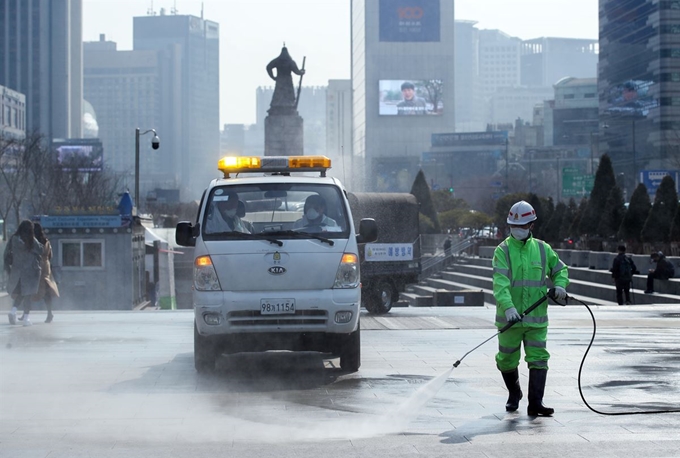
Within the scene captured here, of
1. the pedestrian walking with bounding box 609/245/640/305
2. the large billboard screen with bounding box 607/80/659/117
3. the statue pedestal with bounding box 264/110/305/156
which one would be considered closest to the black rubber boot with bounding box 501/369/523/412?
the pedestrian walking with bounding box 609/245/640/305

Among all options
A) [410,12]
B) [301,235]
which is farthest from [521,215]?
[410,12]

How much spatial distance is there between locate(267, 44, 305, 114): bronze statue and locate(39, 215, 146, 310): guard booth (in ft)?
62.0

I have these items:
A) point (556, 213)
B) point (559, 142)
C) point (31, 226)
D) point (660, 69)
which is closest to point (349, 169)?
point (559, 142)

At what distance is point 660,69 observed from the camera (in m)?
102

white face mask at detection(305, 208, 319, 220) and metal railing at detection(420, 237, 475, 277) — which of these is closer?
white face mask at detection(305, 208, 319, 220)

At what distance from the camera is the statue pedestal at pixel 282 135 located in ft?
173

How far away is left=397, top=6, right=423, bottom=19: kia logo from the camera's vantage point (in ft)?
511

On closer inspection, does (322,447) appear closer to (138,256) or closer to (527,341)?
(527,341)

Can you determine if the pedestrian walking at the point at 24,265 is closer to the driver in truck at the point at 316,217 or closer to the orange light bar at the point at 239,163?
the orange light bar at the point at 239,163

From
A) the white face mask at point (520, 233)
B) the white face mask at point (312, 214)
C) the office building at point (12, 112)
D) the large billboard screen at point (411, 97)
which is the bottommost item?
the white face mask at point (520, 233)

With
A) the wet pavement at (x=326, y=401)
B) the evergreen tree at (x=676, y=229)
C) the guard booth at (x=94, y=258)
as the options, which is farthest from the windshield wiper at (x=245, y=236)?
the evergreen tree at (x=676, y=229)

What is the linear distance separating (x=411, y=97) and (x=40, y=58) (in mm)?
58445

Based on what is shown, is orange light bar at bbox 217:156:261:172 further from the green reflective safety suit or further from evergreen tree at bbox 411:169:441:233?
evergreen tree at bbox 411:169:441:233

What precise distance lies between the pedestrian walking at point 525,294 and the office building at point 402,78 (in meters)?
143
